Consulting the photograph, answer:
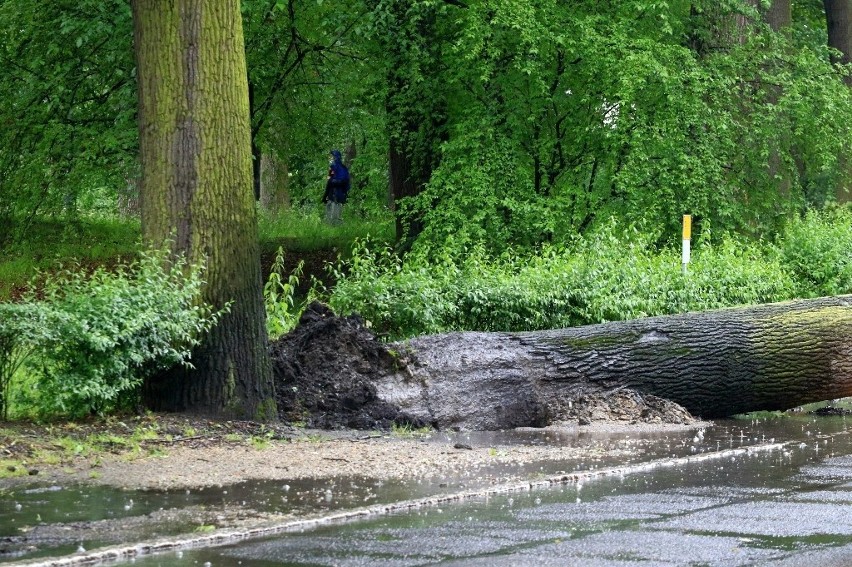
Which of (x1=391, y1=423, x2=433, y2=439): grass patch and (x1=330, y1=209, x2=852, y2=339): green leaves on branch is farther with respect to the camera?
(x1=330, y1=209, x2=852, y2=339): green leaves on branch

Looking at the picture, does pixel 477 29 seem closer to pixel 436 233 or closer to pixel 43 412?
pixel 436 233

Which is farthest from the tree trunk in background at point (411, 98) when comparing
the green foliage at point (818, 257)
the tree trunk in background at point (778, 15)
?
the tree trunk in background at point (778, 15)

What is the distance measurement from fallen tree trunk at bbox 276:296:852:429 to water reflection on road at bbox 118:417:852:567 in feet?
9.40

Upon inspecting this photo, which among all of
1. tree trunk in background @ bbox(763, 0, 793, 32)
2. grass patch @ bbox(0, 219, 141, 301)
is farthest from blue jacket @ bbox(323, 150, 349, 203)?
tree trunk in background @ bbox(763, 0, 793, 32)

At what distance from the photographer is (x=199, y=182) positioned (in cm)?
1084

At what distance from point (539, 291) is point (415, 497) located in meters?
7.09

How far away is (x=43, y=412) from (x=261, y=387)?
74.4 inches

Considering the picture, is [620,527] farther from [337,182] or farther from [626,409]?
[337,182]

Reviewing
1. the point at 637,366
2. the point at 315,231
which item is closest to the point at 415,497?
the point at 637,366

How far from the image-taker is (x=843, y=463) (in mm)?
9609

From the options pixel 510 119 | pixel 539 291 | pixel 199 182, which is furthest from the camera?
pixel 510 119

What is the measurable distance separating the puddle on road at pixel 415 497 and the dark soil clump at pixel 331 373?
4.88 ft

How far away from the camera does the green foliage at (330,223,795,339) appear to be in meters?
13.7

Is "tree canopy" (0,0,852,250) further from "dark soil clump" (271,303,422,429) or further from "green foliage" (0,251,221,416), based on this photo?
"green foliage" (0,251,221,416)
